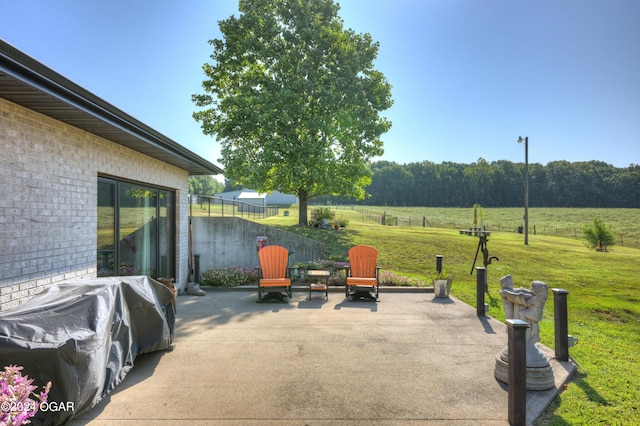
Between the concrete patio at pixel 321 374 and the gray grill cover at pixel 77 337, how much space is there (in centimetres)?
37

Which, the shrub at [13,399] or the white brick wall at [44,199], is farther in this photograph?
the white brick wall at [44,199]

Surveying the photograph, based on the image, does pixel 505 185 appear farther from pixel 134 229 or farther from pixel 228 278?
pixel 134 229

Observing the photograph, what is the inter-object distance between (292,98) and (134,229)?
10.9m

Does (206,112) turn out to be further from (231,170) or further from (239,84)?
(231,170)

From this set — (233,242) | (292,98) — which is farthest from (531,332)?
(292,98)

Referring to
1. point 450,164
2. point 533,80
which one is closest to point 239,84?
point 533,80

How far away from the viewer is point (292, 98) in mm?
15953

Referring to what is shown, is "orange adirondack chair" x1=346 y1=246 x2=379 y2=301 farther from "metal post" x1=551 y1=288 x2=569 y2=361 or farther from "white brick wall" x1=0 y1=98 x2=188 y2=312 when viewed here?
"white brick wall" x1=0 y1=98 x2=188 y2=312

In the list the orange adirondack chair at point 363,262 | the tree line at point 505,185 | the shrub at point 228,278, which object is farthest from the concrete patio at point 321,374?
the tree line at point 505,185

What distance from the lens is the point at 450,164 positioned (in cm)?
9056

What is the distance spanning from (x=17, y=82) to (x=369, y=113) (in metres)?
16.0

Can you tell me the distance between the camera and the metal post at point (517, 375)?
2.95 m

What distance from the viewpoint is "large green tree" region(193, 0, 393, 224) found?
16.1 m

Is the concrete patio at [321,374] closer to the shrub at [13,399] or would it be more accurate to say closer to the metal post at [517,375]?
the metal post at [517,375]
